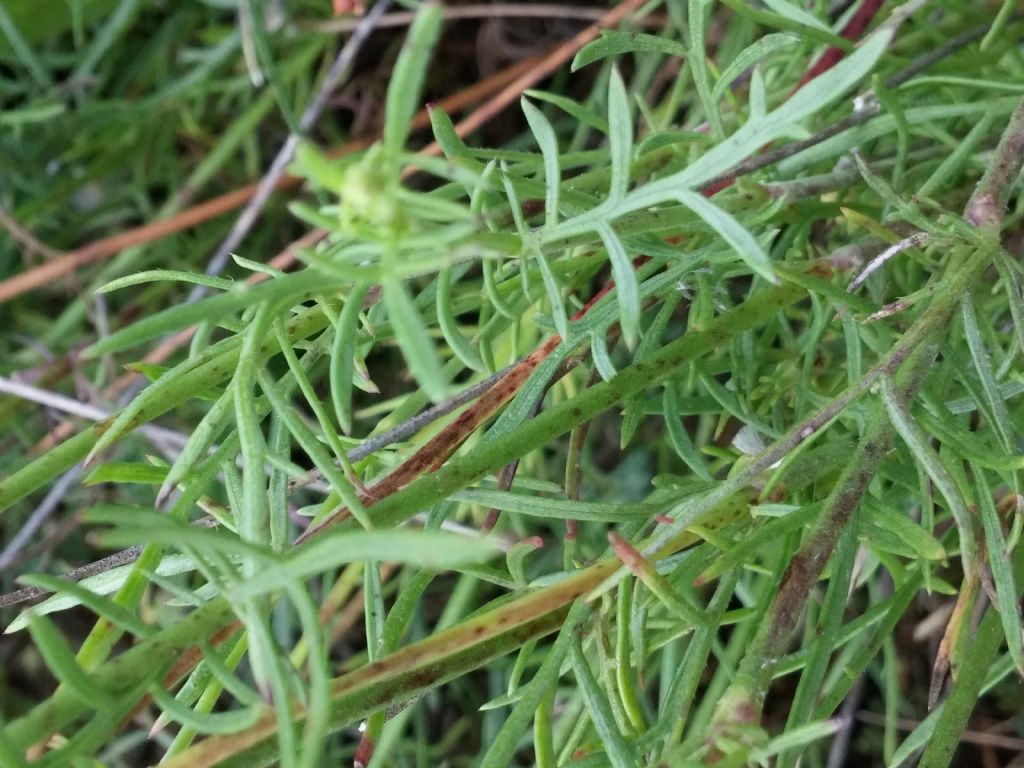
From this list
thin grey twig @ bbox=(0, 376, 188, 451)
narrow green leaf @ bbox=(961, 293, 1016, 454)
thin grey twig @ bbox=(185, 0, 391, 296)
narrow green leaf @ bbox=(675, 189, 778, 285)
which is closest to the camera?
narrow green leaf @ bbox=(675, 189, 778, 285)

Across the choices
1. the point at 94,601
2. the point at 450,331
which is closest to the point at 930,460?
the point at 450,331

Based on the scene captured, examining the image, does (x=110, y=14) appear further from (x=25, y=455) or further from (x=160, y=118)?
(x=25, y=455)

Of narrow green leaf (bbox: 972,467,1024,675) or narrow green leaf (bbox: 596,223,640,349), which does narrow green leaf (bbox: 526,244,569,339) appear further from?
narrow green leaf (bbox: 972,467,1024,675)

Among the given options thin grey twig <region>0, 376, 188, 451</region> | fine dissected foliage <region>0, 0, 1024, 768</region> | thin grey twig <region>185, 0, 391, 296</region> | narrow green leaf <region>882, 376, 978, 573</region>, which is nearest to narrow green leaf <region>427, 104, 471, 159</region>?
fine dissected foliage <region>0, 0, 1024, 768</region>

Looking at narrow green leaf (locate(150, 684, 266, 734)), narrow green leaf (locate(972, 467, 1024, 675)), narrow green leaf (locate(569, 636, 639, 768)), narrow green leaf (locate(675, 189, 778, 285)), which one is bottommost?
narrow green leaf (locate(972, 467, 1024, 675))

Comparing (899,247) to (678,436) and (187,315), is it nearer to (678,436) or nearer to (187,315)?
(678,436)

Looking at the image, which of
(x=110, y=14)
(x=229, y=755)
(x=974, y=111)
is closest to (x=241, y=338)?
(x=229, y=755)

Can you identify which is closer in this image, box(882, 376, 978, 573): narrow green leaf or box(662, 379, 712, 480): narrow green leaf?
box(882, 376, 978, 573): narrow green leaf

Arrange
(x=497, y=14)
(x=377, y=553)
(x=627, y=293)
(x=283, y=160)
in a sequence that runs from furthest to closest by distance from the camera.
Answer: (x=497, y=14), (x=283, y=160), (x=627, y=293), (x=377, y=553)

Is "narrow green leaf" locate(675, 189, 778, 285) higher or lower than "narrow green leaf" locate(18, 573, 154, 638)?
higher
